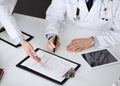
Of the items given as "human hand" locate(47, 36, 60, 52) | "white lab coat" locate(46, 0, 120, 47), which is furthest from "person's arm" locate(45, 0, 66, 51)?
"human hand" locate(47, 36, 60, 52)

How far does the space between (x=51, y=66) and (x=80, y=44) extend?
0.30 meters

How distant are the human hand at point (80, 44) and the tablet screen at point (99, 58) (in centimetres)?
7

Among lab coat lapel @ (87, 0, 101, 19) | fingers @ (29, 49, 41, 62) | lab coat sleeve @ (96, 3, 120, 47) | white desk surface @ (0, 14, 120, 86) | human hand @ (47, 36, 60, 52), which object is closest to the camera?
white desk surface @ (0, 14, 120, 86)

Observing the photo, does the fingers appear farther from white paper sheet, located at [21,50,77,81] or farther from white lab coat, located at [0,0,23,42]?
white lab coat, located at [0,0,23,42]

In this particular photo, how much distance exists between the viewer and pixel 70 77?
1.18 m

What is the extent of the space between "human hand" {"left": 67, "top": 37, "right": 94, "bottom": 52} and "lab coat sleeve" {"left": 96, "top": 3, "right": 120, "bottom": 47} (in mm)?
68

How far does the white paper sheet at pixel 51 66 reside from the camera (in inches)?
46.6

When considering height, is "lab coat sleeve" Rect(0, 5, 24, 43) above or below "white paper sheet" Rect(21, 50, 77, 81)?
above

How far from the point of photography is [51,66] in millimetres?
1239

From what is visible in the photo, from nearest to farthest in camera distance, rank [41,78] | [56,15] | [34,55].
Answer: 1. [41,78]
2. [34,55]
3. [56,15]

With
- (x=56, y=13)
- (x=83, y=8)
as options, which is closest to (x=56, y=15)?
(x=56, y=13)

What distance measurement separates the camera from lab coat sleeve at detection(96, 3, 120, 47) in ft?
4.88

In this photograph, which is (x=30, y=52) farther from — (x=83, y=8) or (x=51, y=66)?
(x=83, y=8)

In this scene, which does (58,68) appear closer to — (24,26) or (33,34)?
(33,34)
